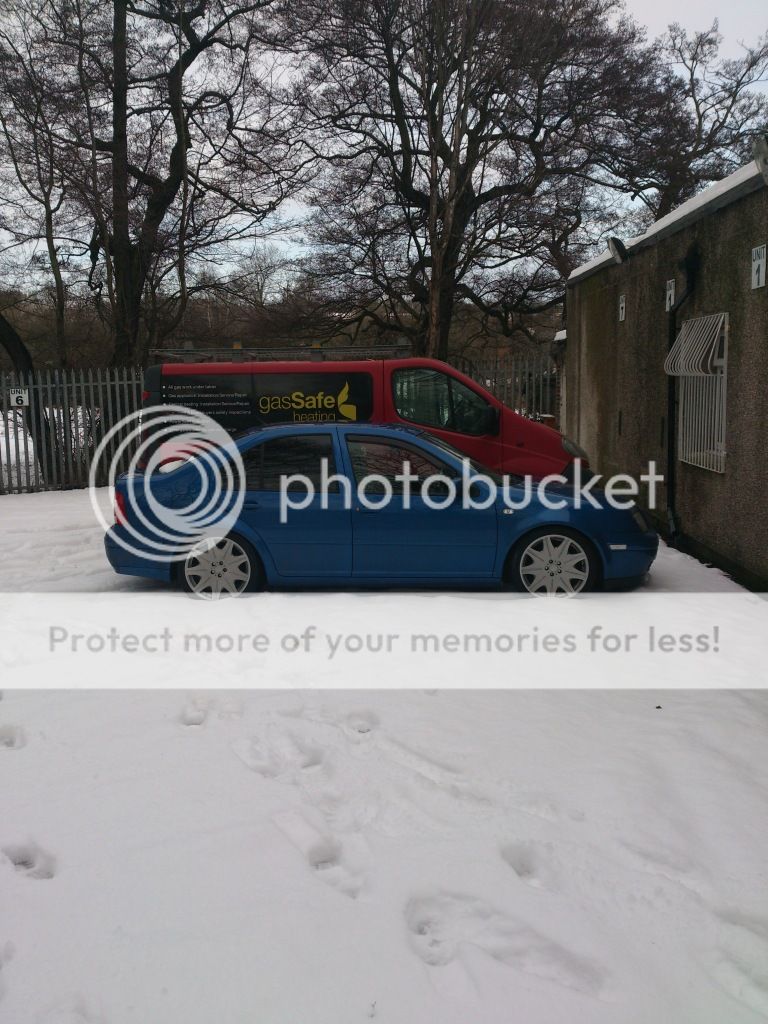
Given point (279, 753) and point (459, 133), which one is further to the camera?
point (459, 133)

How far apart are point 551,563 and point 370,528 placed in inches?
56.1

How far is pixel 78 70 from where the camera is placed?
60.5 feet

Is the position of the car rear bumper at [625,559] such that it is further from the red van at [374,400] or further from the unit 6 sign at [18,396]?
the unit 6 sign at [18,396]

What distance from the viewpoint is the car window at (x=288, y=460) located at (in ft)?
23.9

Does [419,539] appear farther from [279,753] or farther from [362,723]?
[279,753]

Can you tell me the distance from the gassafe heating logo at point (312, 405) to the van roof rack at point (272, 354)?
3.12ft

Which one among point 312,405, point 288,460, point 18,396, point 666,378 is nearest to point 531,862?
point 288,460

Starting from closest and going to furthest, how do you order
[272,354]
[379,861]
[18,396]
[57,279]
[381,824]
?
[379,861] → [381,824] → [272,354] → [18,396] → [57,279]

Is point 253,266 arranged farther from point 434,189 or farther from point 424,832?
point 424,832

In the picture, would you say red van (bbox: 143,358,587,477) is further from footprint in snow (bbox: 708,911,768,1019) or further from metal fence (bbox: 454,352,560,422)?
footprint in snow (bbox: 708,911,768,1019)

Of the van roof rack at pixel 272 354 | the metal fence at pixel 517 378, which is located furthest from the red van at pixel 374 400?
the metal fence at pixel 517 378

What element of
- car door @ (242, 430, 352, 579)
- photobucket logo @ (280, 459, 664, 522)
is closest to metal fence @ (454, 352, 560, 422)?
photobucket logo @ (280, 459, 664, 522)

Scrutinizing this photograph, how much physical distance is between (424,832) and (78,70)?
19.0 meters

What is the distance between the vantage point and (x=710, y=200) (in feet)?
29.0
